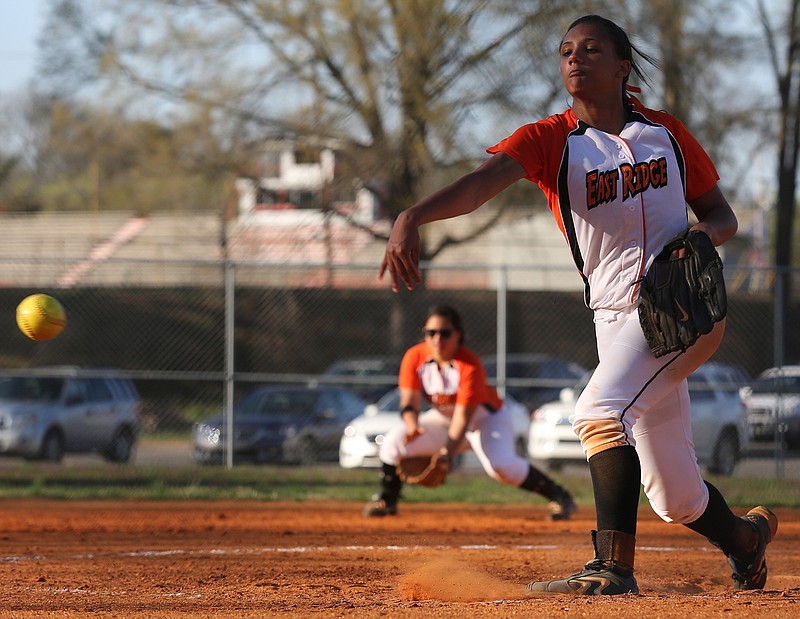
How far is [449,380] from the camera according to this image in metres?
9.06

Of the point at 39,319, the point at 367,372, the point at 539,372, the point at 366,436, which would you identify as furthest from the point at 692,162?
the point at 367,372

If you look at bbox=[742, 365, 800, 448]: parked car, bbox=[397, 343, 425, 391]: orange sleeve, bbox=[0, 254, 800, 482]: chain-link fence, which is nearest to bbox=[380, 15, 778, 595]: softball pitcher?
bbox=[397, 343, 425, 391]: orange sleeve

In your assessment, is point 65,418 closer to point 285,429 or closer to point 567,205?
point 285,429

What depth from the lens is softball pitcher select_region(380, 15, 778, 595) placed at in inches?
Result: 167

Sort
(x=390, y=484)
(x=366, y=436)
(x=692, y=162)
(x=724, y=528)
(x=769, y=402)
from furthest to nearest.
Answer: (x=366, y=436)
(x=769, y=402)
(x=390, y=484)
(x=724, y=528)
(x=692, y=162)

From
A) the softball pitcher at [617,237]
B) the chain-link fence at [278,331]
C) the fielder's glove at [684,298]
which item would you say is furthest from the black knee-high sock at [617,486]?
the chain-link fence at [278,331]

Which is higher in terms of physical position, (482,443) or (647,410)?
(647,410)

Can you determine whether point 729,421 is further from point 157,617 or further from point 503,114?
point 157,617

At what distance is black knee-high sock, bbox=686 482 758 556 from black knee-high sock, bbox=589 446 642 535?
18.1 inches

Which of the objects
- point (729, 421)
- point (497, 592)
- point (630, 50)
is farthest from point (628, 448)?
point (729, 421)

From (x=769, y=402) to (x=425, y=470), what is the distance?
6534 millimetres

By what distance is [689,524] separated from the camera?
4.64 m

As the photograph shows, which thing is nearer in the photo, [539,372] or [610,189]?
[610,189]

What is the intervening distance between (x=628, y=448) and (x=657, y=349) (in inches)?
15.2
